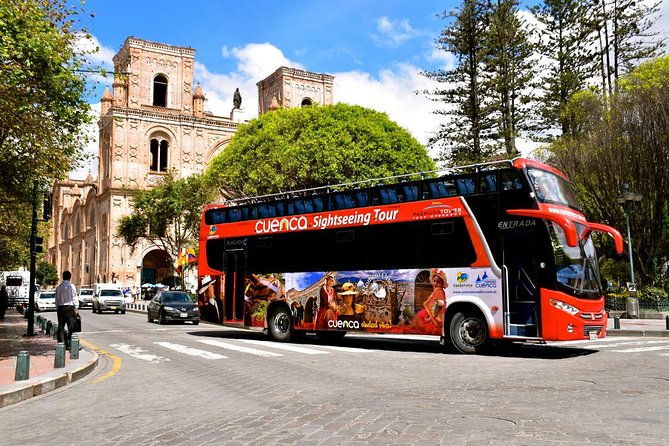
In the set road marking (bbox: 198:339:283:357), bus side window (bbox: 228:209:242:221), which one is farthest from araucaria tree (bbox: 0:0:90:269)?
road marking (bbox: 198:339:283:357)

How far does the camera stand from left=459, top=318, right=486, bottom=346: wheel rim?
13492 millimetres

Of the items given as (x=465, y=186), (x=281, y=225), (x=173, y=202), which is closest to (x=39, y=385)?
(x=281, y=225)

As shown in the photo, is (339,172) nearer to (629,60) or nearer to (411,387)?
(629,60)

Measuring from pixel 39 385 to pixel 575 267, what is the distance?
1008cm

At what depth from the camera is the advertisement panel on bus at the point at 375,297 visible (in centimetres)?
1340

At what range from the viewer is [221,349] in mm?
15312

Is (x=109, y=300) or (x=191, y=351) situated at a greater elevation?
(x=109, y=300)

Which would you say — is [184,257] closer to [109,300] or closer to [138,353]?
[109,300]

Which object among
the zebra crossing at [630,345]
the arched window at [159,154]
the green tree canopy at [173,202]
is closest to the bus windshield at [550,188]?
the zebra crossing at [630,345]

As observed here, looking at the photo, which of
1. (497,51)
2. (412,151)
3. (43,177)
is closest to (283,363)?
(43,177)

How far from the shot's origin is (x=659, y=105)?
28406mm

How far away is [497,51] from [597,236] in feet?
48.0

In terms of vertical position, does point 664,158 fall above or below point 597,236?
above

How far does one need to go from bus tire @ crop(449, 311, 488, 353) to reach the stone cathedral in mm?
52245
